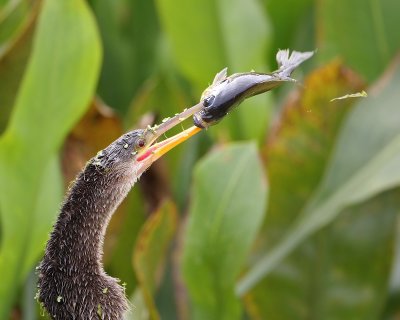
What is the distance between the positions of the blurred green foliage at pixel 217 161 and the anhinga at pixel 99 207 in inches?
31.0

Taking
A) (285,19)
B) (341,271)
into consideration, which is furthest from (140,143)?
(285,19)

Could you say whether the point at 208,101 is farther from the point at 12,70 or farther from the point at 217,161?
the point at 12,70

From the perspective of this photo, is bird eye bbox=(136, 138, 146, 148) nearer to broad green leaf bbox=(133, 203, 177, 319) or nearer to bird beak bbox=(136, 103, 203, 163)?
bird beak bbox=(136, 103, 203, 163)

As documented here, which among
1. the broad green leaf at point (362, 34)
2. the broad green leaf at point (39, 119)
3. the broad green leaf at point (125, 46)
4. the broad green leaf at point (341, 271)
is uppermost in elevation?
the broad green leaf at point (125, 46)

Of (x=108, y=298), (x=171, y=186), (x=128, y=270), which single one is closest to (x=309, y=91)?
(x=171, y=186)

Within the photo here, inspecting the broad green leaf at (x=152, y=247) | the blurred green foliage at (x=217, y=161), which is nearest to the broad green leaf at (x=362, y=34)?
the blurred green foliage at (x=217, y=161)

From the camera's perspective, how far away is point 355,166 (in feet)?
7.46

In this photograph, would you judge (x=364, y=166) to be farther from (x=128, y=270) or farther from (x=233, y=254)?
(x=128, y=270)

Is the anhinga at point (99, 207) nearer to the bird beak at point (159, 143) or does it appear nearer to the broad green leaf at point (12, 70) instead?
the bird beak at point (159, 143)

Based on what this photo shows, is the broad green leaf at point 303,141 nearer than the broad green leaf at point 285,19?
Yes

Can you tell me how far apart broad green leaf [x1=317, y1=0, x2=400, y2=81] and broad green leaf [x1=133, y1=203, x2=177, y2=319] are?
0.80 meters

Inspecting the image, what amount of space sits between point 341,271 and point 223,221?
49 cm

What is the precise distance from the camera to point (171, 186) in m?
2.44

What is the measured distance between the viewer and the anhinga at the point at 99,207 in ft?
3.42
